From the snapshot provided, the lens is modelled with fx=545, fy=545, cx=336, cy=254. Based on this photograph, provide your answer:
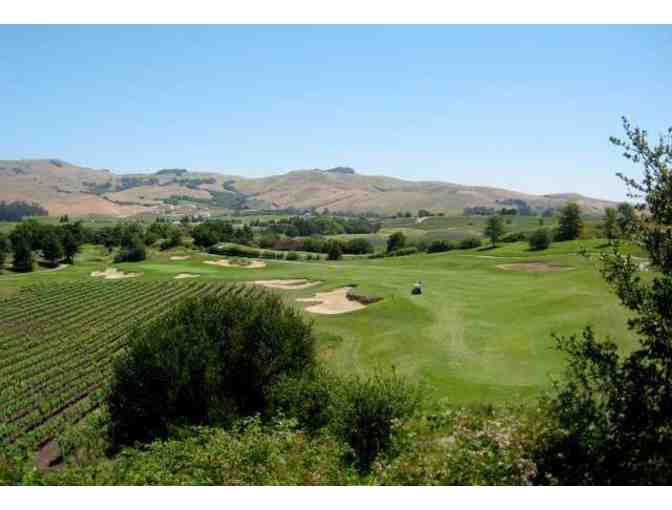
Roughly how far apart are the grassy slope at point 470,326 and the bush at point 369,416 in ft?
13.9

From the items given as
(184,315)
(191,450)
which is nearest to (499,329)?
(184,315)

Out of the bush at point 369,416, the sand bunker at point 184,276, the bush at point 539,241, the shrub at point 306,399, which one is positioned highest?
the bush at point 539,241

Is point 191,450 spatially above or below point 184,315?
below

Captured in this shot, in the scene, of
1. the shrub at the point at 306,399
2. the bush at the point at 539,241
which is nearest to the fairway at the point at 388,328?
the shrub at the point at 306,399

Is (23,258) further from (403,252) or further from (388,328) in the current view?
(388,328)

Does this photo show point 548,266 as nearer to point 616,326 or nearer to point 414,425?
point 616,326

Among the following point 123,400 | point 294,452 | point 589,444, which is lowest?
point 123,400

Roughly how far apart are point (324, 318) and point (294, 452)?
31.2 metres

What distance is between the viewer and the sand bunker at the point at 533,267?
6738cm

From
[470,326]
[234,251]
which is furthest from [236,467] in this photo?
[234,251]

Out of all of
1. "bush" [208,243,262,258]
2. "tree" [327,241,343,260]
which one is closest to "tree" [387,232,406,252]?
"tree" [327,241,343,260]

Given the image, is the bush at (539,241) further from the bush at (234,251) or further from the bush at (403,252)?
the bush at (234,251)

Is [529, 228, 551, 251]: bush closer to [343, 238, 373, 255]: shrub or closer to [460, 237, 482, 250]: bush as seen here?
[460, 237, 482, 250]: bush

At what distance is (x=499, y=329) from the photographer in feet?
122
